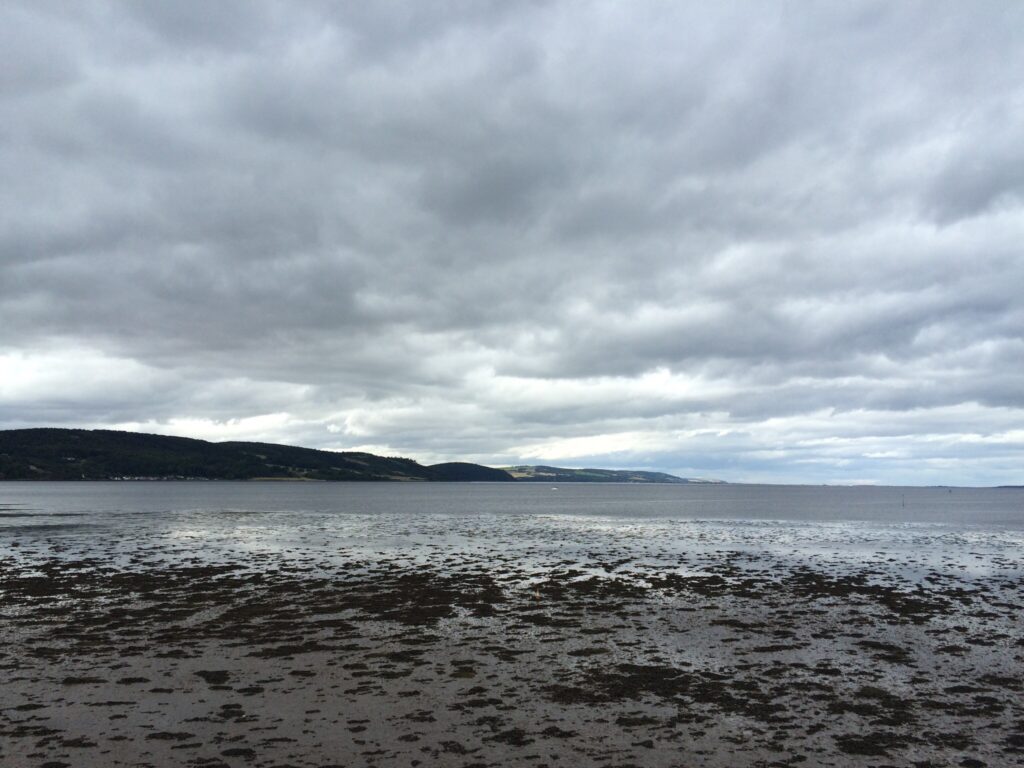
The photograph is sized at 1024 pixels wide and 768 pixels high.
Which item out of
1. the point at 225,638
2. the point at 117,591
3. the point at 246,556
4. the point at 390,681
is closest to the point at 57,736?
the point at 390,681

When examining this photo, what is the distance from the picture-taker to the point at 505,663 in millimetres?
20656

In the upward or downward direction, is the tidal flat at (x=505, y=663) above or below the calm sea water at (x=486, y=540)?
above

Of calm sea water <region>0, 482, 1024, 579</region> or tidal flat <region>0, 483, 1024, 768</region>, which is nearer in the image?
tidal flat <region>0, 483, 1024, 768</region>

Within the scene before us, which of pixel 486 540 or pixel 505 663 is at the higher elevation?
pixel 505 663

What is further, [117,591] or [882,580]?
[882,580]

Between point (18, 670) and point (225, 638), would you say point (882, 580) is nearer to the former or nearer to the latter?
point (225, 638)

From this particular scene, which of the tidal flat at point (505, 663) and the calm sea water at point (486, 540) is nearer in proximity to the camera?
the tidal flat at point (505, 663)

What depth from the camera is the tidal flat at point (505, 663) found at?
14125 mm

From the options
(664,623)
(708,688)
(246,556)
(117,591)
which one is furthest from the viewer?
(246,556)

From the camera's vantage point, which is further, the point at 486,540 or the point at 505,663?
the point at 486,540

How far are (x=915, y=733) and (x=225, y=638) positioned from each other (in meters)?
20.6

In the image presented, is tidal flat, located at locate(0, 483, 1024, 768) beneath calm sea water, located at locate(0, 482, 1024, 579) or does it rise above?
above

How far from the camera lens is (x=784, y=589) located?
34.8 metres

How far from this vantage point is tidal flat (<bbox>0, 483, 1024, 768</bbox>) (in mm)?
14125
